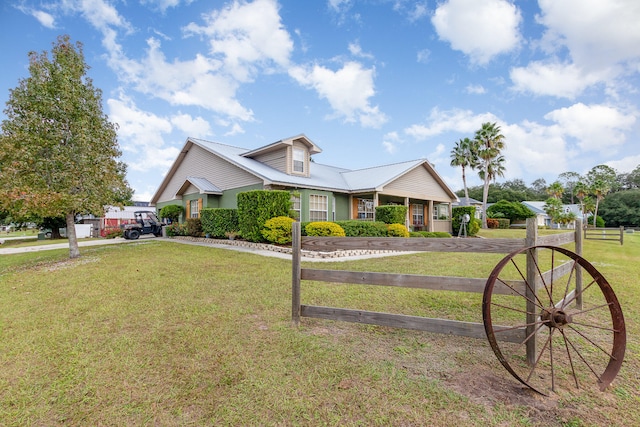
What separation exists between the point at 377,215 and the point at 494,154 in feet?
79.5

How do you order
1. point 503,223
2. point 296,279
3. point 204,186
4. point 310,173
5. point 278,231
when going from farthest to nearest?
point 503,223 → point 310,173 → point 204,186 → point 278,231 → point 296,279

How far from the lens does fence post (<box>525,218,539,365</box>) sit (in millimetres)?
2814

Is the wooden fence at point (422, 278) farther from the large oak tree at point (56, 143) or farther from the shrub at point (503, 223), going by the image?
the shrub at point (503, 223)

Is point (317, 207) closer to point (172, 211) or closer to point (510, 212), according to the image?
point (172, 211)

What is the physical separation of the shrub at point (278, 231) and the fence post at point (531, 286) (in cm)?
979

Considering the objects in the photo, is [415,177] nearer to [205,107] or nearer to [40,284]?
[205,107]

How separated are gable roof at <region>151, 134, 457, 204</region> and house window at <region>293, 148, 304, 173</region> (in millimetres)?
494

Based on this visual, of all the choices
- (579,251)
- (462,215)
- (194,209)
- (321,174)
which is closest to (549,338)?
(579,251)

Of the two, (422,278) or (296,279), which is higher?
(422,278)

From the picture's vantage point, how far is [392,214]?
1619 centimetres

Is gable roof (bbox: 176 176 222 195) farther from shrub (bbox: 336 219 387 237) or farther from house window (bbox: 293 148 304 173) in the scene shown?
shrub (bbox: 336 219 387 237)

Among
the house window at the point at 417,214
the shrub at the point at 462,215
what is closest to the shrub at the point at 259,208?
the house window at the point at 417,214

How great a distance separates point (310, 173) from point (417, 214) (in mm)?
9551

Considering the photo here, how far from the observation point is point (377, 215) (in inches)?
665
